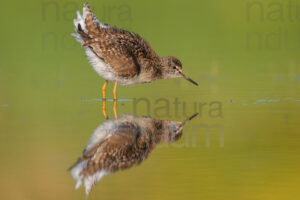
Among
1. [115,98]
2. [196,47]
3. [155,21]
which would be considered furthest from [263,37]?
[115,98]

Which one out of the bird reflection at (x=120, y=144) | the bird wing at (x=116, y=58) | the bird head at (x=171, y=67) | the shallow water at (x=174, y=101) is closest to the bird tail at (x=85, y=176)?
the bird reflection at (x=120, y=144)

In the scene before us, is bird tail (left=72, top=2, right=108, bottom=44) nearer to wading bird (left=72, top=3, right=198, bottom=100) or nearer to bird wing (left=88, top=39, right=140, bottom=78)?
wading bird (left=72, top=3, right=198, bottom=100)

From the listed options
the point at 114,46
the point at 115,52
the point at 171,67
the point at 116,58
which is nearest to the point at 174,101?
the point at 116,58

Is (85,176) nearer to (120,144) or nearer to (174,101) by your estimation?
(120,144)

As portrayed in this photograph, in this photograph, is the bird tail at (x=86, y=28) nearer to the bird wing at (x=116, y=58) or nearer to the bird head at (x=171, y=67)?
the bird wing at (x=116, y=58)

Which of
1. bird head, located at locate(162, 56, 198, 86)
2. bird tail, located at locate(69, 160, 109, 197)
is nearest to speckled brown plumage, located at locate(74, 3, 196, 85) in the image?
bird head, located at locate(162, 56, 198, 86)

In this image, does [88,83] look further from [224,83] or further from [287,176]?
[287,176]
